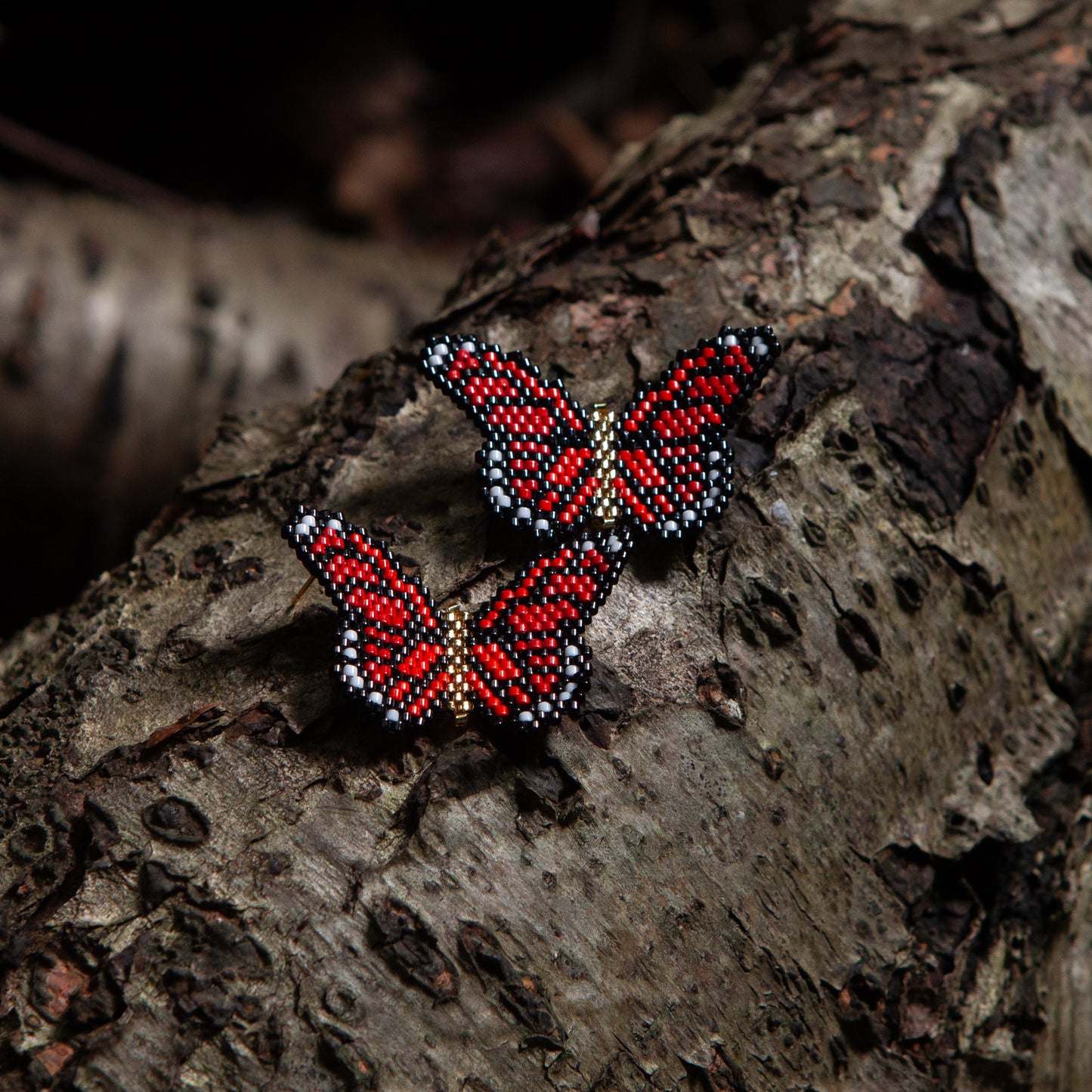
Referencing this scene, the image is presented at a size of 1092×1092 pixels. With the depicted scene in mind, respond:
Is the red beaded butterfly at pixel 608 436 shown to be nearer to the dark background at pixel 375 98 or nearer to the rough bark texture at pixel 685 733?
the rough bark texture at pixel 685 733

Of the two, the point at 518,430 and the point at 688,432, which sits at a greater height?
the point at 518,430

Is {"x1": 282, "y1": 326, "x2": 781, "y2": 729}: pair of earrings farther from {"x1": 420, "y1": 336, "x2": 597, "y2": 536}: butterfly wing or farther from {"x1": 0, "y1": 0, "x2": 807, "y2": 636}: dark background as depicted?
{"x1": 0, "y1": 0, "x2": 807, "y2": 636}: dark background

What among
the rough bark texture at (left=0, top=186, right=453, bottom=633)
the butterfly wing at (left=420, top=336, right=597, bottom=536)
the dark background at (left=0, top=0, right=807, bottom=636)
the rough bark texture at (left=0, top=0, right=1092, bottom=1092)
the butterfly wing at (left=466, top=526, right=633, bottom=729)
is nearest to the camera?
the rough bark texture at (left=0, top=0, right=1092, bottom=1092)

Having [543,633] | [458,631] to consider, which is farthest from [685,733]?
[458,631]

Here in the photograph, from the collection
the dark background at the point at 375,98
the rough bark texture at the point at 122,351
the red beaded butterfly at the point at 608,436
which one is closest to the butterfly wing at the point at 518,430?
the red beaded butterfly at the point at 608,436

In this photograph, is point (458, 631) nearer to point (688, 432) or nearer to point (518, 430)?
point (518, 430)

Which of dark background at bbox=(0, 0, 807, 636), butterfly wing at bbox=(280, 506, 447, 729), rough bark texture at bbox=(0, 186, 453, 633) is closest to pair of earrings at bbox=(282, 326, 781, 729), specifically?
butterfly wing at bbox=(280, 506, 447, 729)

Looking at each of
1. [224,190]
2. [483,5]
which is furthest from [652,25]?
[224,190]
